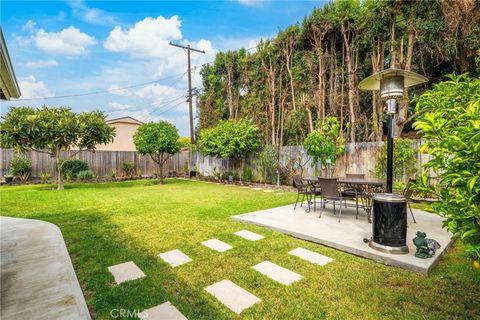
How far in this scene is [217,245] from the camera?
139 inches

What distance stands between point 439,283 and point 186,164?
1417 cm

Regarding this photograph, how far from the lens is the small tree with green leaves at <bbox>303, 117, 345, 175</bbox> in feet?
26.1

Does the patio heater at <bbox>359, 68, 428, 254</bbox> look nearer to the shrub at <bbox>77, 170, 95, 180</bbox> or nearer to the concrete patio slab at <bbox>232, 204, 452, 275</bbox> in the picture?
the concrete patio slab at <bbox>232, 204, 452, 275</bbox>

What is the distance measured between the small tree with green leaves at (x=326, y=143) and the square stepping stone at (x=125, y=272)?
656cm

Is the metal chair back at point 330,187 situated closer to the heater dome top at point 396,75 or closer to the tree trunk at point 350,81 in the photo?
the heater dome top at point 396,75

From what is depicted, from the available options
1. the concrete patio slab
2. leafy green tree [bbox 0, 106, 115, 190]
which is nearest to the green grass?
the concrete patio slab

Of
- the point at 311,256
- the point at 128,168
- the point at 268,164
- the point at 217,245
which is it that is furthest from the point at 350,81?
the point at 128,168

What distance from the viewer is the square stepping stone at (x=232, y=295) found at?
214cm

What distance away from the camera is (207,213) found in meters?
5.48

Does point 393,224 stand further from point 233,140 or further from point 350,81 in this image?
point 233,140

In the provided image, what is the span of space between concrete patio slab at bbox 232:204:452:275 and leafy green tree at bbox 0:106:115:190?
7509mm

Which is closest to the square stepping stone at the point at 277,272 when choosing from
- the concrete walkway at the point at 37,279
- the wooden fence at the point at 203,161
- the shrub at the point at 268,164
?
the concrete walkway at the point at 37,279

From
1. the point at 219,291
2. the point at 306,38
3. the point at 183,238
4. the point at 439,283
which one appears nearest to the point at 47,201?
the point at 183,238

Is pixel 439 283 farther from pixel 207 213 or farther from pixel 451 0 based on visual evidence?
pixel 451 0
